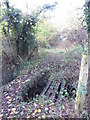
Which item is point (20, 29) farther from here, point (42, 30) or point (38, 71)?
point (38, 71)

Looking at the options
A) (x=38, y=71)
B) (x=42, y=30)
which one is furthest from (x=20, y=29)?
(x=38, y=71)

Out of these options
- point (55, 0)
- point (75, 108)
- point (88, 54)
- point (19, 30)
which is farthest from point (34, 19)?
point (75, 108)

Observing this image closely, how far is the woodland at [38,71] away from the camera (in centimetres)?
165

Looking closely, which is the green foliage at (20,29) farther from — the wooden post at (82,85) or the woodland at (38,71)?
the wooden post at (82,85)

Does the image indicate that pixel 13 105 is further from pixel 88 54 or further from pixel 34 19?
pixel 34 19

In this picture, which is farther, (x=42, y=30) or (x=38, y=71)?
(x=42, y=30)

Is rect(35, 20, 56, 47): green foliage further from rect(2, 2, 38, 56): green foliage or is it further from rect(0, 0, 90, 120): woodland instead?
rect(2, 2, 38, 56): green foliage

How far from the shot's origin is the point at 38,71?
325cm

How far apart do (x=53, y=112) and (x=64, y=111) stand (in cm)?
15

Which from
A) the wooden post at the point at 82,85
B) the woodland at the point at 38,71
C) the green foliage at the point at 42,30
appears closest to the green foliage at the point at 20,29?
the woodland at the point at 38,71

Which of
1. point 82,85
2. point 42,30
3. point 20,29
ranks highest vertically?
point 42,30

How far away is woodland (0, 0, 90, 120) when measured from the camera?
165 centimetres

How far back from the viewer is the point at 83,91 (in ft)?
5.38

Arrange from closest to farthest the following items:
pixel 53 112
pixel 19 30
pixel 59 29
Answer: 1. pixel 53 112
2. pixel 19 30
3. pixel 59 29
